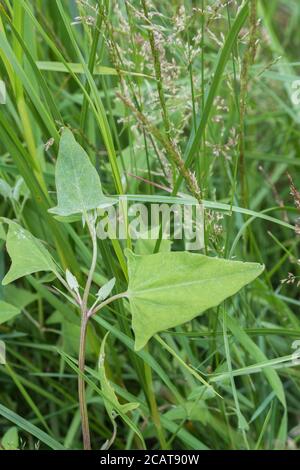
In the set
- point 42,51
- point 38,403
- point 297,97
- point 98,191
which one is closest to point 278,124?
point 297,97

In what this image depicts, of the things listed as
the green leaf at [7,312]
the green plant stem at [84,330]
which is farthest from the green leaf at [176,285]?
the green leaf at [7,312]

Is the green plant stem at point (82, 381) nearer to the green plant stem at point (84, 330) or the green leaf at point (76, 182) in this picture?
the green plant stem at point (84, 330)

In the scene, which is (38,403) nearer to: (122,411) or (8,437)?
(8,437)

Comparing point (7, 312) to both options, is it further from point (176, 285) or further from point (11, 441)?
point (176, 285)

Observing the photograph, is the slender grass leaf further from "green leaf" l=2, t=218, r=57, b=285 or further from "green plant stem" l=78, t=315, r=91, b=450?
"green leaf" l=2, t=218, r=57, b=285

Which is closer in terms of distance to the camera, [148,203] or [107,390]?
[107,390]

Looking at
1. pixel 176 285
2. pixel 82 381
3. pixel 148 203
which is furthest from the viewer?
pixel 148 203

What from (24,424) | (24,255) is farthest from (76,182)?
(24,424)
